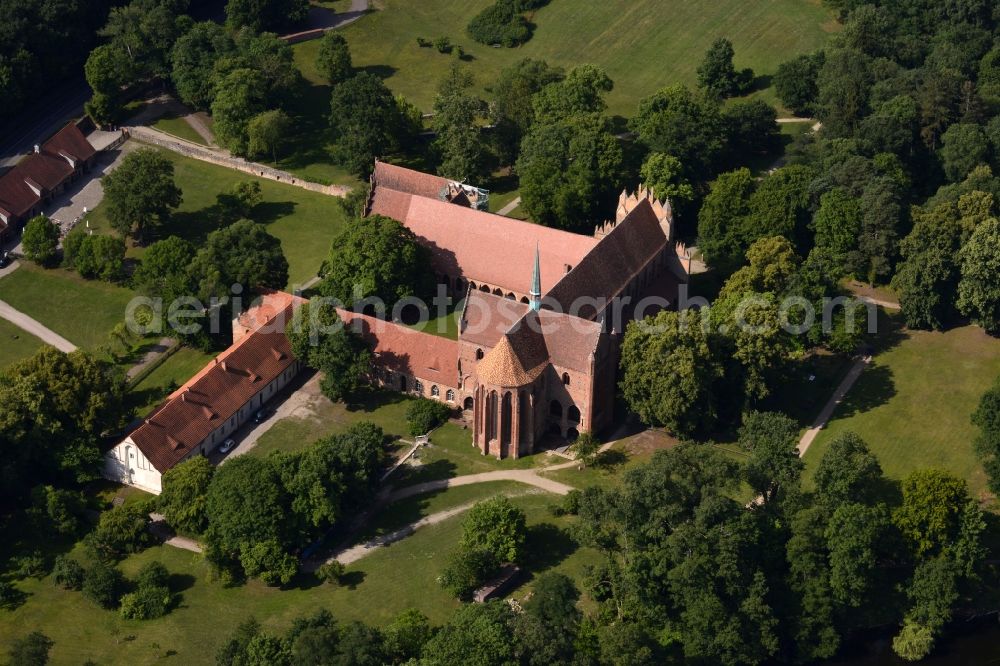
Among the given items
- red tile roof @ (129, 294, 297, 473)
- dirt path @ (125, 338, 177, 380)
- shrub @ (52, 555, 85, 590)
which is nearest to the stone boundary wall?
dirt path @ (125, 338, 177, 380)

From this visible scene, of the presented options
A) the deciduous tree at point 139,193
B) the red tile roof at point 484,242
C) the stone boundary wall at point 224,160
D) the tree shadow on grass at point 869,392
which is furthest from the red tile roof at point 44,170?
the tree shadow on grass at point 869,392

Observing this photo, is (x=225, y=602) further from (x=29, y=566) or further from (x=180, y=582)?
(x=29, y=566)

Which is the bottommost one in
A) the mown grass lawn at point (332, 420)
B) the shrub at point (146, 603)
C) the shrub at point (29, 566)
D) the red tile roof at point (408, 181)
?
the shrub at point (146, 603)

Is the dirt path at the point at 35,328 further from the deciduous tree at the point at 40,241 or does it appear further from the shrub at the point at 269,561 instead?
the shrub at the point at 269,561

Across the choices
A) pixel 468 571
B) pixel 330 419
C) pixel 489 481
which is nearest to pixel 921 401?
pixel 489 481

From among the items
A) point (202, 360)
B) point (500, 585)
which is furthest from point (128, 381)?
point (500, 585)

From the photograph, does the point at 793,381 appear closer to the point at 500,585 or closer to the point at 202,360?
the point at 500,585
